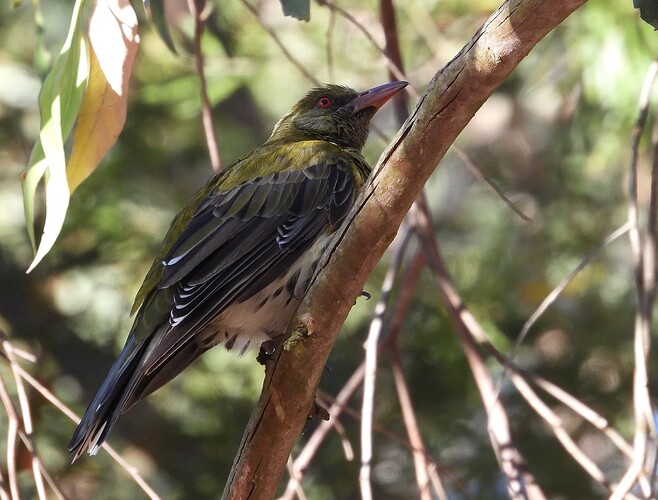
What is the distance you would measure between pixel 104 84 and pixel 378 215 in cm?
126

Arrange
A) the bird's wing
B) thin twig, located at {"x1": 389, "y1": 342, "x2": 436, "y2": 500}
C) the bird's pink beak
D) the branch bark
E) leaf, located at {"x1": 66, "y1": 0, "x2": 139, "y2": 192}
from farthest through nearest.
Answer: the bird's pink beak
the bird's wing
thin twig, located at {"x1": 389, "y1": 342, "x2": 436, "y2": 500}
leaf, located at {"x1": 66, "y1": 0, "x2": 139, "y2": 192}
the branch bark

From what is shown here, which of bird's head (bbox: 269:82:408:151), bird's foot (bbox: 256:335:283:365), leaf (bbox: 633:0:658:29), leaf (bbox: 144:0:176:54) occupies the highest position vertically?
leaf (bbox: 144:0:176:54)

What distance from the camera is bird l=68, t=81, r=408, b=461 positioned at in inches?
169

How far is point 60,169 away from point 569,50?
5071 mm

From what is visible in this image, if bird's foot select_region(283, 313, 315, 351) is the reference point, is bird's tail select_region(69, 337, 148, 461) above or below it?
below

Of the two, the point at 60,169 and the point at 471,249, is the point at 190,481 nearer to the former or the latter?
the point at 471,249

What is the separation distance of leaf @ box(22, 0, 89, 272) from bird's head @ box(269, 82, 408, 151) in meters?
2.18

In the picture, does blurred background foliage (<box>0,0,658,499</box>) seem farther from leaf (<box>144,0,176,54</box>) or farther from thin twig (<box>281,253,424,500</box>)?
leaf (<box>144,0,176,54</box>)

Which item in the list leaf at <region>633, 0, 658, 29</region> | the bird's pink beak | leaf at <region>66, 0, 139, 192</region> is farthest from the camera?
the bird's pink beak

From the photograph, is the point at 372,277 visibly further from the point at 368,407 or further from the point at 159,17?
the point at 368,407

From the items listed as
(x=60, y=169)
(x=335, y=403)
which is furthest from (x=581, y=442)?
(x=60, y=169)

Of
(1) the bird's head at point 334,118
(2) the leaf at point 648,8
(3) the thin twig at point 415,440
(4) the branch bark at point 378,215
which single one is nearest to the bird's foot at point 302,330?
(4) the branch bark at point 378,215

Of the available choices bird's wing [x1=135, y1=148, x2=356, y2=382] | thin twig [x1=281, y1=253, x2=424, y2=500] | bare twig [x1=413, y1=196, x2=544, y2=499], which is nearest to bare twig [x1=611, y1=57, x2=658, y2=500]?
bare twig [x1=413, y1=196, x2=544, y2=499]

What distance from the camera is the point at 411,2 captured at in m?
8.17
